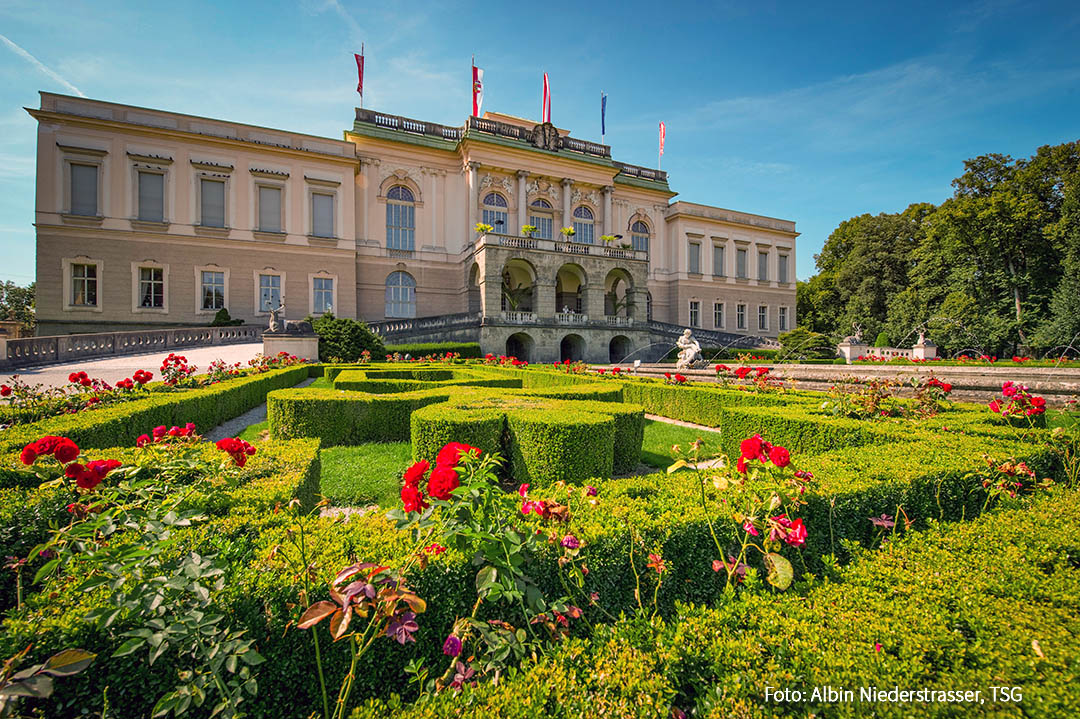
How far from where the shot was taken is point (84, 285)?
22.1 meters

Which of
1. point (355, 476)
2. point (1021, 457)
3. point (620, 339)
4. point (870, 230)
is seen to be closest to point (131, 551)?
point (355, 476)

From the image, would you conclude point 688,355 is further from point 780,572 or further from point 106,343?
point 106,343

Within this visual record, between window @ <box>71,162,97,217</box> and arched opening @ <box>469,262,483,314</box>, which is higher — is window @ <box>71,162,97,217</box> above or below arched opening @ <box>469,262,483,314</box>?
above

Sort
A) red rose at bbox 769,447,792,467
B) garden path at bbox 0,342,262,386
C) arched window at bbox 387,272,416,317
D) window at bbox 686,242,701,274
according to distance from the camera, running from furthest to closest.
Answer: window at bbox 686,242,701,274, arched window at bbox 387,272,416,317, garden path at bbox 0,342,262,386, red rose at bbox 769,447,792,467

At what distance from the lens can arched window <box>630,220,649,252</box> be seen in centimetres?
3556

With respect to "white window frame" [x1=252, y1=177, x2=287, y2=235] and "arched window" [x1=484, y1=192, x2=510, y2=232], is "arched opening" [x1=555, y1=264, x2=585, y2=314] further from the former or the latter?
"white window frame" [x1=252, y1=177, x2=287, y2=235]

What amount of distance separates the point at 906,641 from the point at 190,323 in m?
29.6

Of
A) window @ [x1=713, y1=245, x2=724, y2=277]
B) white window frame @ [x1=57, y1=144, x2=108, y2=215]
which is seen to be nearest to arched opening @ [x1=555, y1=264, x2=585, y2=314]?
window @ [x1=713, y1=245, x2=724, y2=277]

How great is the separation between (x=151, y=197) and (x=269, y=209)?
5.34 meters

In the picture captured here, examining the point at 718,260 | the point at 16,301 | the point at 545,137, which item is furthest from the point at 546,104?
the point at 16,301

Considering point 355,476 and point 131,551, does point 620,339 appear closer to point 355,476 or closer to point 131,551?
point 355,476

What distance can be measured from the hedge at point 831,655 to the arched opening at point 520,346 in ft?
72.1

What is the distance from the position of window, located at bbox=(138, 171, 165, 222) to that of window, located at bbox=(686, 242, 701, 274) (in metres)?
34.8

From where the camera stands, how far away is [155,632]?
5.14ft
